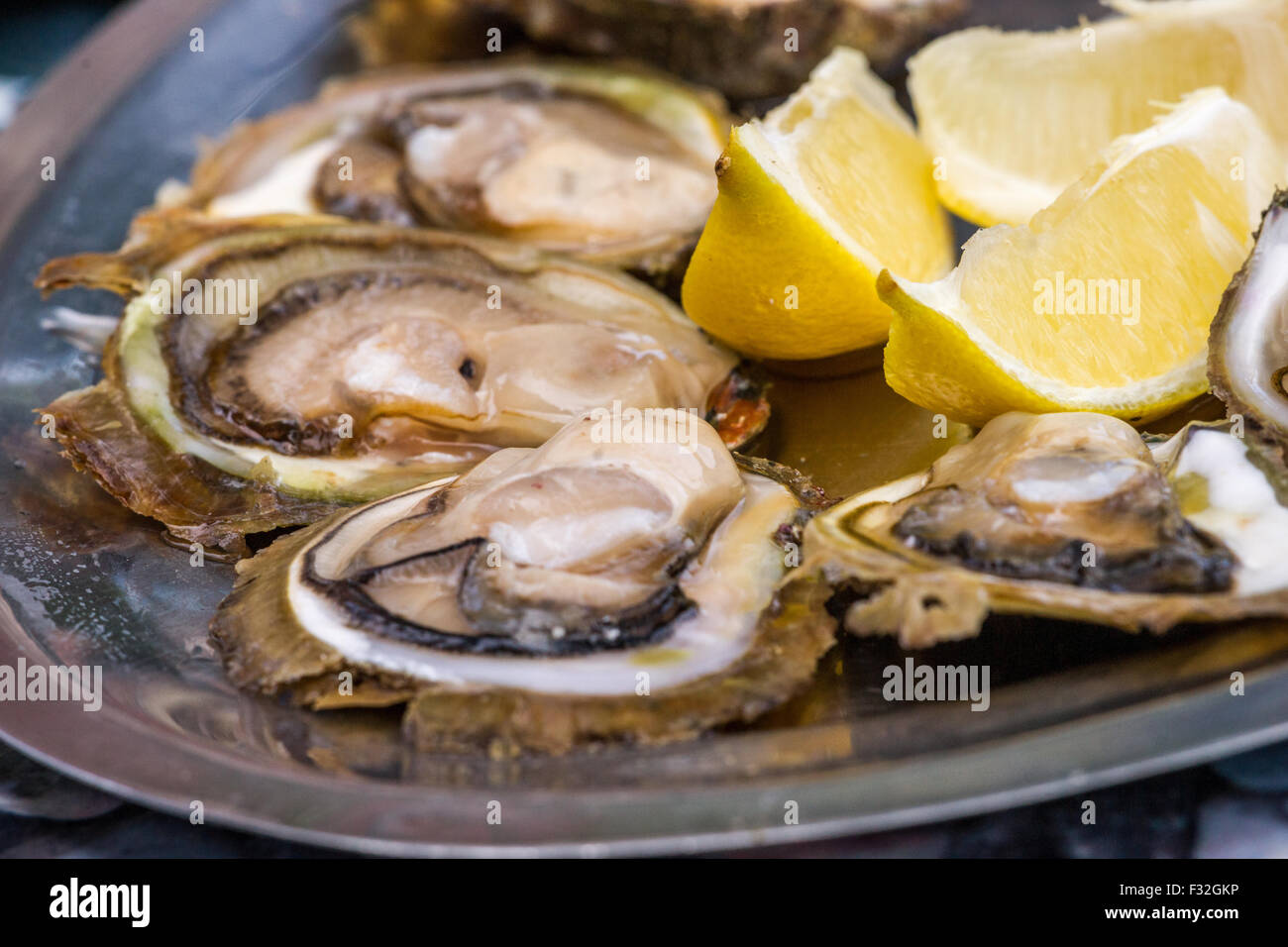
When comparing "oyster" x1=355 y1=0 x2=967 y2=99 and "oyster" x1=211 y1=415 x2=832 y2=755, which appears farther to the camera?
"oyster" x1=355 y1=0 x2=967 y2=99

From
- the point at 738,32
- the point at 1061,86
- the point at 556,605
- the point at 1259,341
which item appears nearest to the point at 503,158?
the point at 738,32

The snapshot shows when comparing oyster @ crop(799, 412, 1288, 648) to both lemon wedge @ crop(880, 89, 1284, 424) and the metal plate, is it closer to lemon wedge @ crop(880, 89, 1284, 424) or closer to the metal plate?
the metal plate

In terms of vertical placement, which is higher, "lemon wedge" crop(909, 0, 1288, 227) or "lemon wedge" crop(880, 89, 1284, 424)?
"lemon wedge" crop(909, 0, 1288, 227)

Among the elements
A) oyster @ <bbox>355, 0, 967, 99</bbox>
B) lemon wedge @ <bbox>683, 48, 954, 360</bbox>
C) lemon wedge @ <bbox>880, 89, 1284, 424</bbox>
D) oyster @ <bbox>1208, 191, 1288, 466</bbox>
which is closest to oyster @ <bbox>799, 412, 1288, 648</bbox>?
oyster @ <bbox>1208, 191, 1288, 466</bbox>

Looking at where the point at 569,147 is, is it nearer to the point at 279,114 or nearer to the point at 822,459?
the point at 279,114

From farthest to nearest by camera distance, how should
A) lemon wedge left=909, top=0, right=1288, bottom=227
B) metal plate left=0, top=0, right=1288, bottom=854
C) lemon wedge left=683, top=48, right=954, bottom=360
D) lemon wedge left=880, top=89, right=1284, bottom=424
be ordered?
1. lemon wedge left=909, top=0, right=1288, bottom=227
2. lemon wedge left=683, top=48, right=954, bottom=360
3. lemon wedge left=880, top=89, right=1284, bottom=424
4. metal plate left=0, top=0, right=1288, bottom=854

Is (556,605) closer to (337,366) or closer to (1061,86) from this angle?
(337,366)

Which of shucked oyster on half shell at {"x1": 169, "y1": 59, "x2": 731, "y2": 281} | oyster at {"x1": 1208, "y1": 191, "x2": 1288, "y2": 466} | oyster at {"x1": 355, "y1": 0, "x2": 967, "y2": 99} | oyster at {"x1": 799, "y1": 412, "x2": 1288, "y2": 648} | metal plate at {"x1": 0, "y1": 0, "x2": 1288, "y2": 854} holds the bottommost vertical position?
metal plate at {"x1": 0, "y1": 0, "x2": 1288, "y2": 854}
